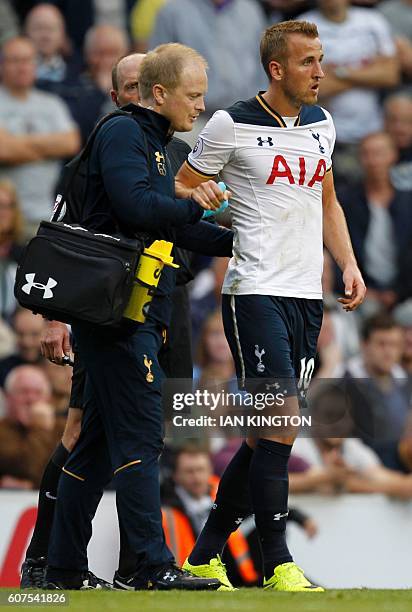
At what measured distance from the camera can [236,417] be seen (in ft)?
19.6

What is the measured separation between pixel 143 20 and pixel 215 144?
6191 millimetres

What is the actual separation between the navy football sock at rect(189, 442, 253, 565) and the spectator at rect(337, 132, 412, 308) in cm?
557

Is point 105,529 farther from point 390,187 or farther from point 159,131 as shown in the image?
point 390,187

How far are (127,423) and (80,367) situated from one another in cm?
78

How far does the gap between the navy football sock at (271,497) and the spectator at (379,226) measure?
5833 mm

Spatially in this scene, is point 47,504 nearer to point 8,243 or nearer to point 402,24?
point 8,243

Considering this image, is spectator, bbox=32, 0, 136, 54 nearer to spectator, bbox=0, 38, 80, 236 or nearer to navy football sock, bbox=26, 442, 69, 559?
spectator, bbox=0, 38, 80, 236

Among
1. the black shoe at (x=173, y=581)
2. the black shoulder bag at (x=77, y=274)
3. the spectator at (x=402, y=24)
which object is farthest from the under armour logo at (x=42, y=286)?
the spectator at (x=402, y=24)

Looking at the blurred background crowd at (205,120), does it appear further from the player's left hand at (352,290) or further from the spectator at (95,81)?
the player's left hand at (352,290)

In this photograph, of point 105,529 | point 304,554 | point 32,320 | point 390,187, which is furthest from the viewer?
point 390,187

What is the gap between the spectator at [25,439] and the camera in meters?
8.83

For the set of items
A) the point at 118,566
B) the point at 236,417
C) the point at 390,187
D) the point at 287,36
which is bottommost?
the point at 118,566

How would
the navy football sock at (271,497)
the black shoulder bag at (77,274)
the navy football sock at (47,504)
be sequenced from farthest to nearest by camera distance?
1. the navy football sock at (47,504)
2. the navy football sock at (271,497)
3. the black shoulder bag at (77,274)

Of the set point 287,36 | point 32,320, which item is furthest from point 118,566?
point 32,320
